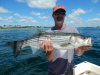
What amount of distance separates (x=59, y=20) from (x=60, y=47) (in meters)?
1.22

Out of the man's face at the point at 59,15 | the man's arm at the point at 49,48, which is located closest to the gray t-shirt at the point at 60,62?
the man's arm at the point at 49,48

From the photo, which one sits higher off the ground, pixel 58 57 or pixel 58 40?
pixel 58 40

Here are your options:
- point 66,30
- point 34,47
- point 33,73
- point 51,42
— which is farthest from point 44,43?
point 33,73

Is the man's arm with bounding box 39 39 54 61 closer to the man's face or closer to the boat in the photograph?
the man's face

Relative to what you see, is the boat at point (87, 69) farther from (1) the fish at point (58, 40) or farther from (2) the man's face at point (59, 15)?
(2) the man's face at point (59, 15)

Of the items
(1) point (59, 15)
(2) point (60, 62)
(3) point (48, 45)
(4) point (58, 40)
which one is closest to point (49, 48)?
(3) point (48, 45)

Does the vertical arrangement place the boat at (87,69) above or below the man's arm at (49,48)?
below

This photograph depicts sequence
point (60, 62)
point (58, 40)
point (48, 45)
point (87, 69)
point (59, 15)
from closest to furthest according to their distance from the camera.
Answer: point (48, 45) → point (60, 62) → point (58, 40) → point (59, 15) → point (87, 69)

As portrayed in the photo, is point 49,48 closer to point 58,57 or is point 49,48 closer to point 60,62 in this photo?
point 58,57

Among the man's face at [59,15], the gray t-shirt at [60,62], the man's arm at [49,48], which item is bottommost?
the gray t-shirt at [60,62]

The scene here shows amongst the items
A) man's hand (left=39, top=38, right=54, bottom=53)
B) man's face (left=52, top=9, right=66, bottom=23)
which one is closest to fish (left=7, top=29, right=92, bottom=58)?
man's hand (left=39, top=38, right=54, bottom=53)

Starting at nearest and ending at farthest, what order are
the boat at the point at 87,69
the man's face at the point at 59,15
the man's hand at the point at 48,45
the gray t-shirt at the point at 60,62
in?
the man's hand at the point at 48,45 < the gray t-shirt at the point at 60,62 < the man's face at the point at 59,15 < the boat at the point at 87,69

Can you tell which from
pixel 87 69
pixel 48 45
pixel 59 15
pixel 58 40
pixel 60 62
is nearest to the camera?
pixel 48 45

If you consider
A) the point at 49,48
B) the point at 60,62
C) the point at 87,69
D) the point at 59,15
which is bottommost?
the point at 87,69
